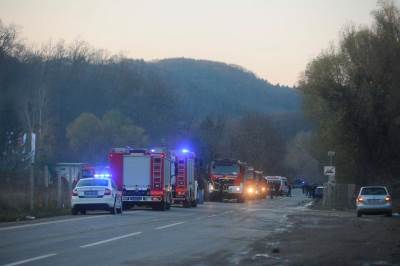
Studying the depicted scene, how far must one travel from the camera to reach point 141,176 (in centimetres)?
4081

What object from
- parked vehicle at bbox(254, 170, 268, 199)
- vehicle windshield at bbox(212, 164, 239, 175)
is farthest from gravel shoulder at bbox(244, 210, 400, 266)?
parked vehicle at bbox(254, 170, 268, 199)

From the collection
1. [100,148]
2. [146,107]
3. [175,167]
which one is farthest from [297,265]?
[146,107]

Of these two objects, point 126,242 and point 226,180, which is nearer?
point 126,242

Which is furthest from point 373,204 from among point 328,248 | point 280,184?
point 280,184

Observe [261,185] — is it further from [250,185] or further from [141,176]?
[141,176]

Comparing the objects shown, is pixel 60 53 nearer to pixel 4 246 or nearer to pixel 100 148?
pixel 100 148

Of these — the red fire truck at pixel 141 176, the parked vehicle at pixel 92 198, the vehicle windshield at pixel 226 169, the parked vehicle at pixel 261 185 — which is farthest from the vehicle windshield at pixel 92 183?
the parked vehicle at pixel 261 185

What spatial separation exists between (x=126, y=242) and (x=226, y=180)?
157 ft

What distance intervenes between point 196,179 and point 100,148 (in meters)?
40.7

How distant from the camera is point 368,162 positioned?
5491cm

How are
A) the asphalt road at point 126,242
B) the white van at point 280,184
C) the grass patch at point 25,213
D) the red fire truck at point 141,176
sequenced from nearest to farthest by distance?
1. the asphalt road at point 126,242
2. the grass patch at point 25,213
3. the red fire truck at point 141,176
4. the white van at point 280,184

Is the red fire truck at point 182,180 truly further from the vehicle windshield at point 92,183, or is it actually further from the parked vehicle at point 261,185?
the parked vehicle at point 261,185

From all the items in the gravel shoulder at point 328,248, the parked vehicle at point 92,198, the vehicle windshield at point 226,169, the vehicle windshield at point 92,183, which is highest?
the vehicle windshield at point 226,169

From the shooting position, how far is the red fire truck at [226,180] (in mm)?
66062
